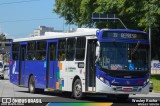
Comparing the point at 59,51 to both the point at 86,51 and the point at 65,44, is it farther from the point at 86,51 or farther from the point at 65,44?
the point at 86,51

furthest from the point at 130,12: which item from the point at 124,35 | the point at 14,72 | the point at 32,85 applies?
the point at 124,35

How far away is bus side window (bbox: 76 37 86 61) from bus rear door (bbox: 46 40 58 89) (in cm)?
251

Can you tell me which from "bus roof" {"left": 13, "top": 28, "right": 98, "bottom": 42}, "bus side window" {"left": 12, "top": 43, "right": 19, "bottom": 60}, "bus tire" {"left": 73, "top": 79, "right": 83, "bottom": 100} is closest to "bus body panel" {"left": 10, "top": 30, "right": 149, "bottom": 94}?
"bus roof" {"left": 13, "top": 28, "right": 98, "bottom": 42}

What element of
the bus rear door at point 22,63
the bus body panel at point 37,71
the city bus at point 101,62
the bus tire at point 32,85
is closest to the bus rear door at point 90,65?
the city bus at point 101,62

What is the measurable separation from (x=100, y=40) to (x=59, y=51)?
4.18 metres

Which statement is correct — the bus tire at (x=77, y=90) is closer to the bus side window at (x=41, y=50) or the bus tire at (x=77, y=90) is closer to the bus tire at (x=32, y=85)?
the bus side window at (x=41, y=50)

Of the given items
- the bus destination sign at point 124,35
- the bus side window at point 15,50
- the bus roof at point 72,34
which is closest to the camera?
the bus destination sign at point 124,35

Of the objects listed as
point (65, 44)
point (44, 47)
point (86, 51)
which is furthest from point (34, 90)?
point (86, 51)

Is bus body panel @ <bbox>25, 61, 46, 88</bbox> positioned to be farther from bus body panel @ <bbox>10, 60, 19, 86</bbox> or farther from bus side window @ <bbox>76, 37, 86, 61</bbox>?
bus side window @ <bbox>76, 37, 86, 61</bbox>

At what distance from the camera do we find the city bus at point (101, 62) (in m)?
20.1

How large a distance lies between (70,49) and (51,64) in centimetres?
240

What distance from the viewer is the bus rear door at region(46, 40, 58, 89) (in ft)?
80.4

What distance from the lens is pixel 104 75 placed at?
2008 centimetres

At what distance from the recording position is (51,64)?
24828 millimetres
